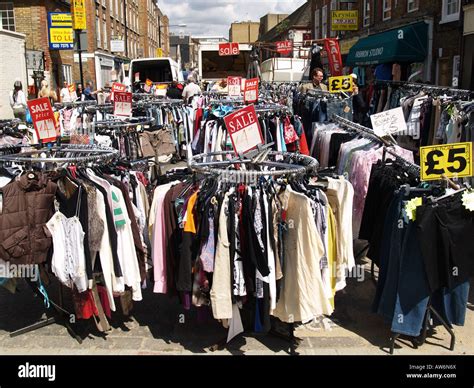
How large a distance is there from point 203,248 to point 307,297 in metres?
0.92

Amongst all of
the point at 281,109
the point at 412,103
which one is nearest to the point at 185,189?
the point at 281,109

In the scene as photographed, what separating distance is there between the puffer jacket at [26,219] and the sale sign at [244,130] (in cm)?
163

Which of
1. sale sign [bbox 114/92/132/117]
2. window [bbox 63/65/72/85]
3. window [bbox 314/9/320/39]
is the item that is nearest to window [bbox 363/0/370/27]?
window [bbox 314/9/320/39]

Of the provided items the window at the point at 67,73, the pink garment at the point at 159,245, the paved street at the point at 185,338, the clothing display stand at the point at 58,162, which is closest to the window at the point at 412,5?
the paved street at the point at 185,338

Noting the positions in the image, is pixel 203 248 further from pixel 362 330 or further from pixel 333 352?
pixel 362 330

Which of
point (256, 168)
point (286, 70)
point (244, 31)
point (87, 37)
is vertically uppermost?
point (244, 31)

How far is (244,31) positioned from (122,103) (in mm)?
71043

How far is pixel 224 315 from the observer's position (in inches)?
157

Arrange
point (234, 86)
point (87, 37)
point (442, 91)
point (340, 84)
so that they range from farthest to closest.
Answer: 1. point (87, 37)
2. point (234, 86)
3. point (340, 84)
4. point (442, 91)

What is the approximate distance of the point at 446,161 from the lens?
13.6 ft

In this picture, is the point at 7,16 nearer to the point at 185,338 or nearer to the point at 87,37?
the point at 87,37

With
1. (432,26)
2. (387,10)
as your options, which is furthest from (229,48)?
(432,26)

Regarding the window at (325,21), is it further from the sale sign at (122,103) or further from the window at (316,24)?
the sale sign at (122,103)

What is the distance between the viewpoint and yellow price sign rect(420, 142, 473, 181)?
411cm
